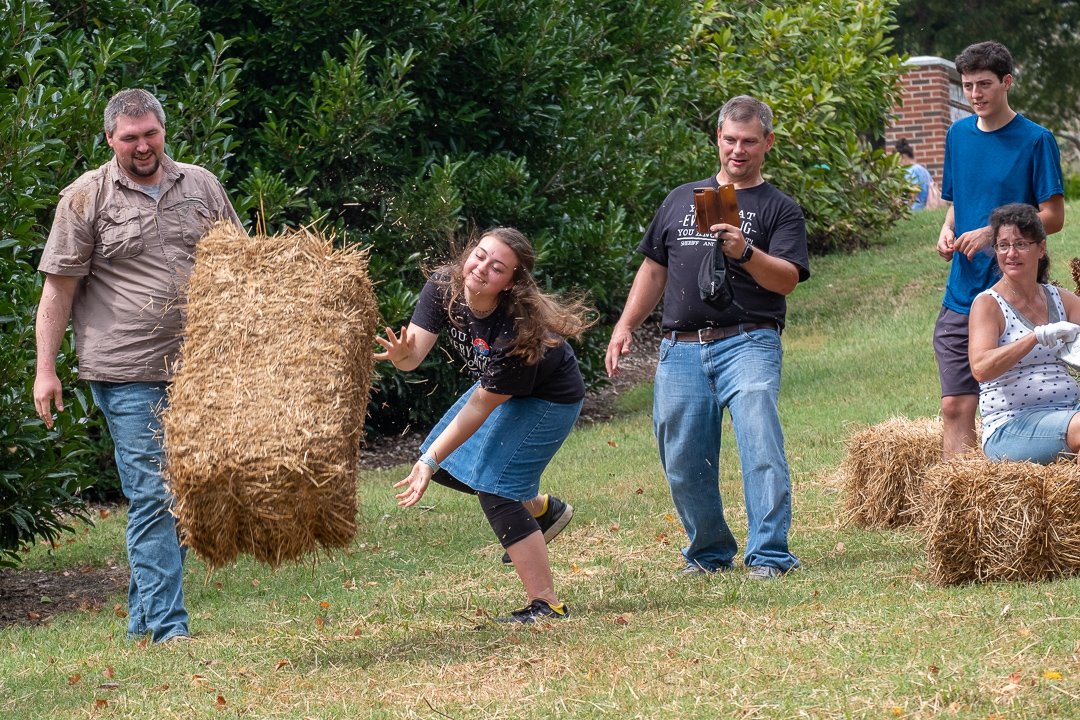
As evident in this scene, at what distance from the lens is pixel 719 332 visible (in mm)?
6148

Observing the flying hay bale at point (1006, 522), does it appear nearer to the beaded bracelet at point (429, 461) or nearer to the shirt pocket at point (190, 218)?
the beaded bracelet at point (429, 461)

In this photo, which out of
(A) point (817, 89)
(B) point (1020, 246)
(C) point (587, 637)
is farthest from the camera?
(A) point (817, 89)

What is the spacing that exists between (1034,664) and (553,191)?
8071mm

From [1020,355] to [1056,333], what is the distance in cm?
16

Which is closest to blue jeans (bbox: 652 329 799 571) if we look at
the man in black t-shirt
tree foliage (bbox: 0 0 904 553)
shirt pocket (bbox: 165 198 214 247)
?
the man in black t-shirt

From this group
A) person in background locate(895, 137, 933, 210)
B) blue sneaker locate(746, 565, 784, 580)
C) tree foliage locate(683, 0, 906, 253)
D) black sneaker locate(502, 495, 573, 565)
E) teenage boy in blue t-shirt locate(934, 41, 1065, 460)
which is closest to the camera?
blue sneaker locate(746, 565, 784, 580)

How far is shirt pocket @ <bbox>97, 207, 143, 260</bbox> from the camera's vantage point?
5793mm

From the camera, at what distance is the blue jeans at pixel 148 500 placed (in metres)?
5.77

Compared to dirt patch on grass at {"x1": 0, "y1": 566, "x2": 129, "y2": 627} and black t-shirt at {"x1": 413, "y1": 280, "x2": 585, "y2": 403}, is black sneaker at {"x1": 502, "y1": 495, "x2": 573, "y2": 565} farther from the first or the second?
dirt patch on grass at {"x1": 0, "y1": 566, "x2": 129, "y2": 627}

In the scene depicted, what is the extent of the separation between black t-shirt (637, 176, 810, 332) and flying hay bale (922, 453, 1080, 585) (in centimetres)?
111

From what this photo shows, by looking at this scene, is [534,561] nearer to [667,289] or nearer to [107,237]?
[667,289]

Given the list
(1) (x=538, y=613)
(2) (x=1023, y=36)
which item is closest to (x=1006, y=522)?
(1) (x=538, y=613)

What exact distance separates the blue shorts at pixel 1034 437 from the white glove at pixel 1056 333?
0.29 m

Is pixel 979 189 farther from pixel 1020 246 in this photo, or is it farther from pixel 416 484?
pixel 416 484
